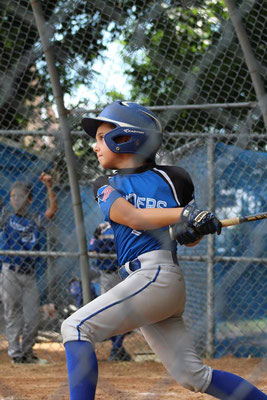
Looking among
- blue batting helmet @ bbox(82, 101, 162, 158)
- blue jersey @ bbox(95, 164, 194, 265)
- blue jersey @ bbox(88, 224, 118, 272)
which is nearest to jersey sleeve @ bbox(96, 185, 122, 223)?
blue jersey @ bbox(95, 164, 194, 265)

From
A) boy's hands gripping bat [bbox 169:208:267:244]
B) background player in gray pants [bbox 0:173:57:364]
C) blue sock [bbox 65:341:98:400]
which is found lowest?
background player in gray pants [bbox 0:173:57:364]

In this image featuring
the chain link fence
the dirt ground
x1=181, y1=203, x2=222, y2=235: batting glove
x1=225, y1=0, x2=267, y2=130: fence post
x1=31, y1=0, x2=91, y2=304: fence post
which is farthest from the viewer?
the chain link fence

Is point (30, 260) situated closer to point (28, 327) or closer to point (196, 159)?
point (28, 327)

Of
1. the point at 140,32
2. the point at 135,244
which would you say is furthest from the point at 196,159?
the point at 135,244

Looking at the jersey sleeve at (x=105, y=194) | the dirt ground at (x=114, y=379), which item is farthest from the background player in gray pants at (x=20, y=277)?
the jersey sleeve at (x=105, y=194)

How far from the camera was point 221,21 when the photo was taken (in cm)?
484

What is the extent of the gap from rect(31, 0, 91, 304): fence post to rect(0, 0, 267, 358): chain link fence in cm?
Result: 1

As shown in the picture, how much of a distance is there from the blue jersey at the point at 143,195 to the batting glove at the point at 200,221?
215 mm

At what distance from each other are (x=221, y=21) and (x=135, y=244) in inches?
111

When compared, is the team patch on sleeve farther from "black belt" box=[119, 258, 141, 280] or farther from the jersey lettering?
"black belt" box=[119, 258, 141, 280]

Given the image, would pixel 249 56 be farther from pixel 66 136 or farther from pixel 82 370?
pixel 82 370

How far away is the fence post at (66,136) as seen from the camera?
414cm

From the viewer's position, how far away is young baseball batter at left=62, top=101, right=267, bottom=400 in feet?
7.91

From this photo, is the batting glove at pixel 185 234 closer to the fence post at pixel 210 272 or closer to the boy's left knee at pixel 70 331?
the boy's left knee at pixel 70 331
